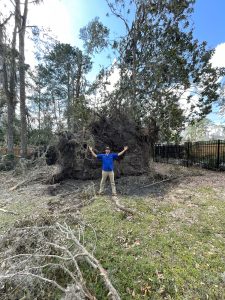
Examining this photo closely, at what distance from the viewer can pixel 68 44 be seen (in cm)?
2367

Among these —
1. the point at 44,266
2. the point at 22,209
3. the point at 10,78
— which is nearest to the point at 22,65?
the point at 10,78

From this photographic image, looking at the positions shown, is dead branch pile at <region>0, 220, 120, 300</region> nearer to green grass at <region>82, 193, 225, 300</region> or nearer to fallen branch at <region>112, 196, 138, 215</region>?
green grass at <region>82, 193, 225, 300</region>

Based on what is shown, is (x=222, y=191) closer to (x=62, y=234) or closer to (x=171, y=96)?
(x=62, y=234)

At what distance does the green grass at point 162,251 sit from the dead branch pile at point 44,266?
23 cm

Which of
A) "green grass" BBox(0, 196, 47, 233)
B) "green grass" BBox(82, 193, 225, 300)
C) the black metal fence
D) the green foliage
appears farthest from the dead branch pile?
the green foliage

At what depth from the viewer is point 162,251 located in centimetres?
390

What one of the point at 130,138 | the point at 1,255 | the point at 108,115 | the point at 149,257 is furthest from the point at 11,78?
the point at 149,257

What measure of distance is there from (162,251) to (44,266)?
1892 millimetres

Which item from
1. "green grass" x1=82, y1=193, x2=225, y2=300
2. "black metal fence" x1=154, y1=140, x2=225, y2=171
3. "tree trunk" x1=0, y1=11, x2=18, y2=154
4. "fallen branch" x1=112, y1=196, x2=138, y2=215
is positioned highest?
"tree trunk" x1=0, y1=11, x2=18, y2=154

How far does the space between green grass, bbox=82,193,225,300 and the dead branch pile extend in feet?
0.75

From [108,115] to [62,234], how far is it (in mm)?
7168

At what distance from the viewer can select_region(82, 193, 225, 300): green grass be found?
3.16 metres

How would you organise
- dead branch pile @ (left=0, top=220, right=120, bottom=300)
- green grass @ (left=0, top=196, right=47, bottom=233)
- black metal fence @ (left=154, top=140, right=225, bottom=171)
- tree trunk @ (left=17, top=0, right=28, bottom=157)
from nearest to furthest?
dead branch pile @ (left=0, top=220, right=120, bottom=300) → green grass @ (left=0, top=196, right=47, bottom=233) → black metal fence @ (left=154, top=140, right=225, bottom=171) → tree trunk @ (left=17, top=0, right=28, bottom=157)

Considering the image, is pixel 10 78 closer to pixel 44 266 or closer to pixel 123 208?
pixel 123 208
